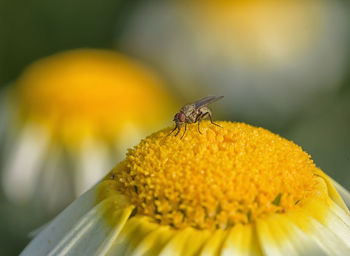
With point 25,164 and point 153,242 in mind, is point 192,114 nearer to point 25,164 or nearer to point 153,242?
point 153,242

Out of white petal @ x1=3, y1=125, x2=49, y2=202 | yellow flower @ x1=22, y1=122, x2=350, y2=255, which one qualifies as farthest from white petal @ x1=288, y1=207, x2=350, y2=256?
white petal @ x1=3, y1=125, x2=49, y2=202

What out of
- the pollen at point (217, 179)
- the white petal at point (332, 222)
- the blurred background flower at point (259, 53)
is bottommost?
the white petal at point (332, 222)

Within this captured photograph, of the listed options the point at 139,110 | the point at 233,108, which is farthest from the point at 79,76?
the point at 233,108

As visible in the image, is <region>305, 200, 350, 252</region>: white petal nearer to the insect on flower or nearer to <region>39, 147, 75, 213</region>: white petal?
the insect on flower

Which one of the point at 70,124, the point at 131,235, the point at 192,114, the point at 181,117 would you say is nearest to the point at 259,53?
the point at 70,124

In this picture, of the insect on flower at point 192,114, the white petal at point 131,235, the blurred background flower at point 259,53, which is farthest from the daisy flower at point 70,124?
the white petal at point 131,235

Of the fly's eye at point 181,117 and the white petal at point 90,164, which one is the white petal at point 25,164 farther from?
the fly's eye at point 181,117
